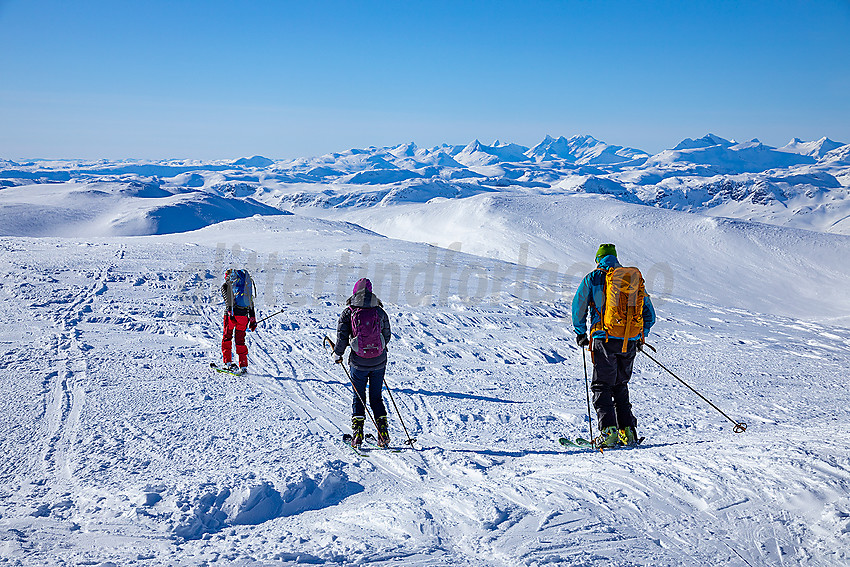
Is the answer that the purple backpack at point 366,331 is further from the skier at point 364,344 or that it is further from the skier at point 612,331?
the skier at point 612,331

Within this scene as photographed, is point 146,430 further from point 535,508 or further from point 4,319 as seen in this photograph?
point 4,319

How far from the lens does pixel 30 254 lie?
57.5 ft

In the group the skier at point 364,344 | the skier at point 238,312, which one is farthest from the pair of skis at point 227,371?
the skier at point 364,344

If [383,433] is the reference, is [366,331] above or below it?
above

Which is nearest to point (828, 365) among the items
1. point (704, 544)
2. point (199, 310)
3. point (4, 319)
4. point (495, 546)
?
point (704, 544)

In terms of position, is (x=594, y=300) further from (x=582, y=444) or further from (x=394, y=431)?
(x=394, y=431)

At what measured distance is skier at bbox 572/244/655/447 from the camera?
5.64 m

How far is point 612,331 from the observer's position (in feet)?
18.6

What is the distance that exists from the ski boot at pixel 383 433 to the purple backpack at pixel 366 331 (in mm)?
846

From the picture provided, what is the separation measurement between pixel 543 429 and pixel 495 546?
384 centimetres

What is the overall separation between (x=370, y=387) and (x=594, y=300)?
9.57ft

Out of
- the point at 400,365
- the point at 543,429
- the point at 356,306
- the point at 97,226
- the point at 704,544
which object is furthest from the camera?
the point at 97,226

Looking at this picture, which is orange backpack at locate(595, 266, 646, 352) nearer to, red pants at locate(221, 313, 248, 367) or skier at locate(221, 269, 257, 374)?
skier at locate(221, 269, 257, 374)

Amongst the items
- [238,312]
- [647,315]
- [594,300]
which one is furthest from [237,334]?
[647,315]
